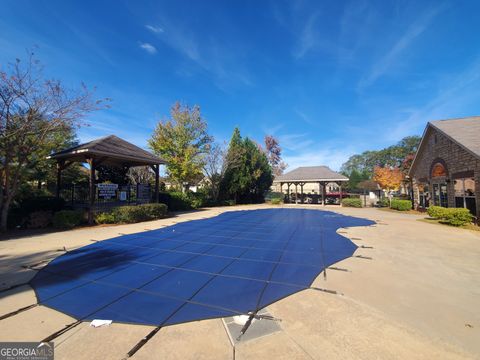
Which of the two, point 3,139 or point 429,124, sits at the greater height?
point 429,124

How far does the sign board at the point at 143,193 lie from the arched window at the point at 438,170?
19.4m

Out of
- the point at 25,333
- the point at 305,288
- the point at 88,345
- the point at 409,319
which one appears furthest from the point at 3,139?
the point at 409,319

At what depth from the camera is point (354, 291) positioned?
13.0ft

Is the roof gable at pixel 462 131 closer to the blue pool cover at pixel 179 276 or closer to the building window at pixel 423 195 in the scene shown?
the building window at pixel 423 195

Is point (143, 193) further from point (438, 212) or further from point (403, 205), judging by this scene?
point (403, 205)

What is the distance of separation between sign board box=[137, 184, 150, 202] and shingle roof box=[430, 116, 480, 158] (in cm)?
1821

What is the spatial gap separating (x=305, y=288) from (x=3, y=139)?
12.6m

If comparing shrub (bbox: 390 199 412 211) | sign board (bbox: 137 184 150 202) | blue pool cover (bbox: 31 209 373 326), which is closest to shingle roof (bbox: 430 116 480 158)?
shrub (bbox: 390 199 412 211)

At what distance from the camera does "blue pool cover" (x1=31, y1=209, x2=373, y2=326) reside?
3346 mm

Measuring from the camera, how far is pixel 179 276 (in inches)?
182

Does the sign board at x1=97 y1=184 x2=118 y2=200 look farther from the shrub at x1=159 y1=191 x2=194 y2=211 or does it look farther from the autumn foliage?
the autumn foliage

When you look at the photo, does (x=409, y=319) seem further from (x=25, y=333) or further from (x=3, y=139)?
(x=3, y=139)

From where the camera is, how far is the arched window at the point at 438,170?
14.8 m

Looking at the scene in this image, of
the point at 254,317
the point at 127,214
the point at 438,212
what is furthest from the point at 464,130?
the point at 127,214
